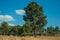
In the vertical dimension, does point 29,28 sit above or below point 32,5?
below

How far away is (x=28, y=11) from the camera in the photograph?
59844mm

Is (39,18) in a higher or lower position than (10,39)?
higher

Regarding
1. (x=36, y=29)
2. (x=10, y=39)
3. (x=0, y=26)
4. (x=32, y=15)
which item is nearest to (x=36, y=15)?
(x=32, y=15)

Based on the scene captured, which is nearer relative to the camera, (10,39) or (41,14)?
(10,39)

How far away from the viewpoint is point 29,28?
64625mm

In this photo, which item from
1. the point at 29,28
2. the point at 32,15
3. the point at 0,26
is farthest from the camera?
the point at 0,26

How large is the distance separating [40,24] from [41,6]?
22.3 ft

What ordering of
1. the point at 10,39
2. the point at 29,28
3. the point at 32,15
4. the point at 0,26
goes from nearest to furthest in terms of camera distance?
the point at 10,39
the point at 32,15
the point at 29,28
the point at 0,26

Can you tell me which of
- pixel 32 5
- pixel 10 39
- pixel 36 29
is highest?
pixel 32 5

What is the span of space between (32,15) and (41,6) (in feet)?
19.8

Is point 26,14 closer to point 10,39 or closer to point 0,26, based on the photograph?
point 0,26

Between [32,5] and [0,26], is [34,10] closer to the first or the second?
[32,5]

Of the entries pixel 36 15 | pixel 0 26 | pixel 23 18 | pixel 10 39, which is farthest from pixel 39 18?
pixel 10 39

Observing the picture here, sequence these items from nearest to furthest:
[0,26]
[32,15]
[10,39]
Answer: [10,39] → [32,15] → [0,26]
